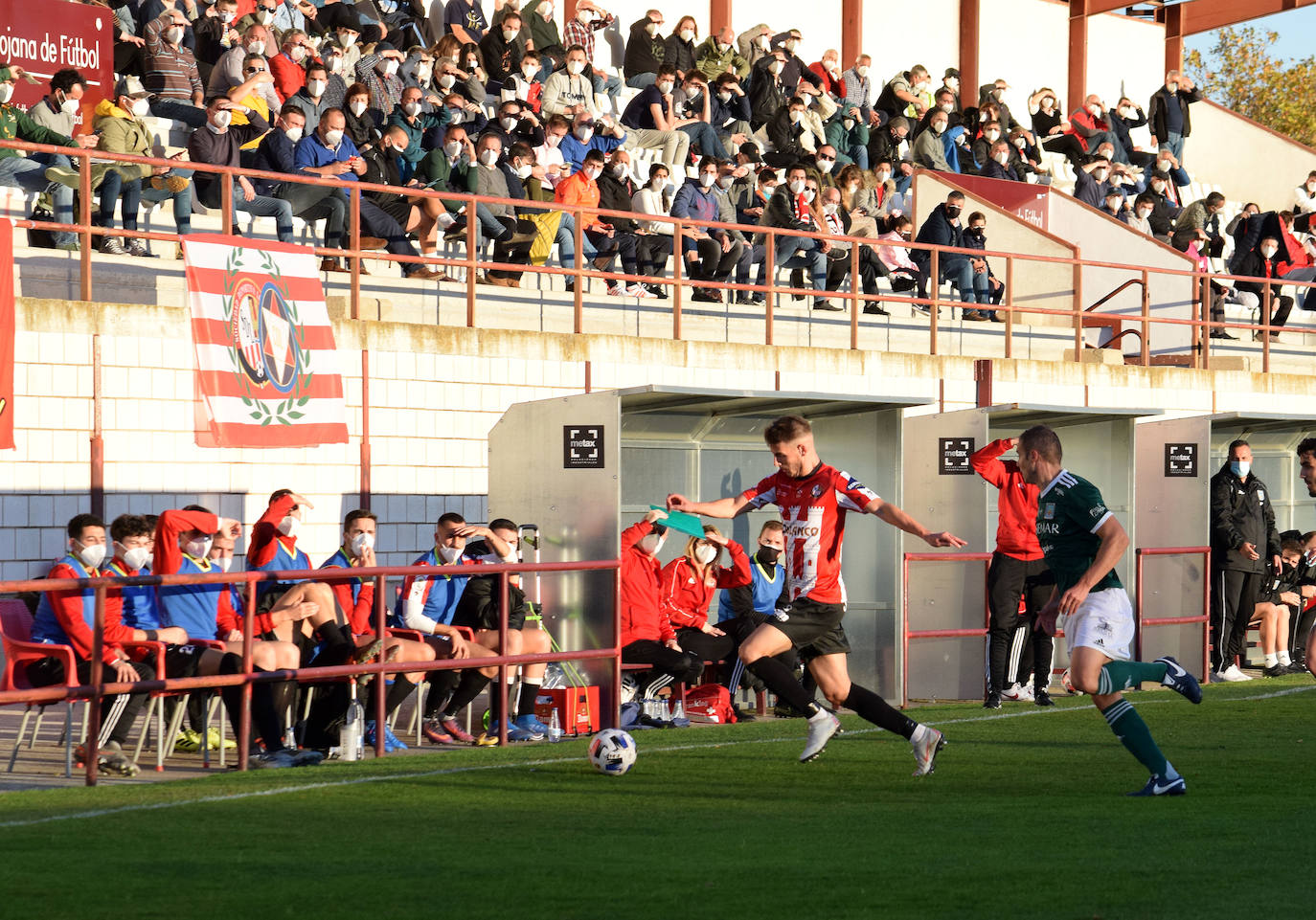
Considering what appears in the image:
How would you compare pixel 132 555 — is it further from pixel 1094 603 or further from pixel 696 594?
pixel 1094 603

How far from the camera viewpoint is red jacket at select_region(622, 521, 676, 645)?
14.5 meters

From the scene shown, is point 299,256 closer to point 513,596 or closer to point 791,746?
point 513,596

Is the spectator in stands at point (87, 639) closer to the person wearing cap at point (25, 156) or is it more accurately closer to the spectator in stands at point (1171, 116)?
the person wearing cap at point (25, 156)

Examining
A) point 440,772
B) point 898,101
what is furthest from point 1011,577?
point 898,101

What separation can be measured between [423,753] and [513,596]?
1585 millimetres

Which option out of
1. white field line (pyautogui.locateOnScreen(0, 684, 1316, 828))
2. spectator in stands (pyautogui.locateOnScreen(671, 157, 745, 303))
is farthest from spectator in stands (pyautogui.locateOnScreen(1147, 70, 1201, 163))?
white field line (pyautogui.locateOnScreen(0, 684, 1316, 828))

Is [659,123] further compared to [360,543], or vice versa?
[659,123]

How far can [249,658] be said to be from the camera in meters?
11.0

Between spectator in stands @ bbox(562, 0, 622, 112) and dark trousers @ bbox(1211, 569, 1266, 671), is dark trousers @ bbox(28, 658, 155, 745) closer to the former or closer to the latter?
dark trousers @ bbox(1211, 569, 1266, 671)

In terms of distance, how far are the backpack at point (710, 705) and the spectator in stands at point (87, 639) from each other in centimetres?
465

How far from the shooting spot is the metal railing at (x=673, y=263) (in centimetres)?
1453

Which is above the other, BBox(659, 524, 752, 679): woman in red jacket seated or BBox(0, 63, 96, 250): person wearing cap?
BBox(0, 63, 96, 250): person wearing cap

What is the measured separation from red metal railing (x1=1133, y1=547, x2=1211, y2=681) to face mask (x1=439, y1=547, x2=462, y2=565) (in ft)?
21.2

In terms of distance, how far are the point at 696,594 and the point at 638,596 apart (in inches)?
25.2
